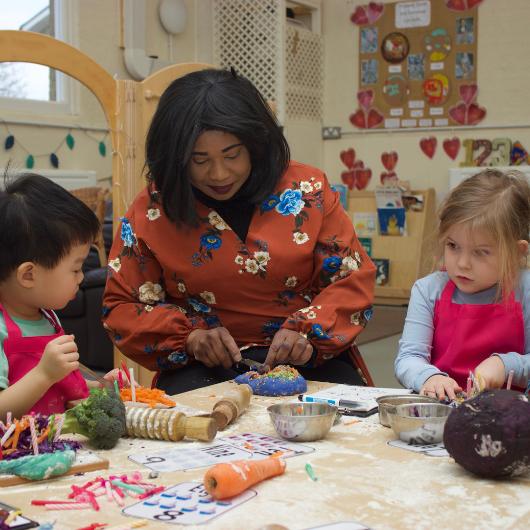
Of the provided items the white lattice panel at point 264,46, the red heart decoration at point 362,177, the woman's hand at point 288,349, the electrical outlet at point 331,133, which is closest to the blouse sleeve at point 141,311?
the woman's hand at point 288,349

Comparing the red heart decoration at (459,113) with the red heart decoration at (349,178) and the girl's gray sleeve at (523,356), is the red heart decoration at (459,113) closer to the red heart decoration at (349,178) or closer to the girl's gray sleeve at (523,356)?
the red heart decoration at (349,178)

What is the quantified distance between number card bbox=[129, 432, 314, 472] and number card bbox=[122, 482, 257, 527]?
116mm

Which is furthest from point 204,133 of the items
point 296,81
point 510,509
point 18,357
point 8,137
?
point 296,81

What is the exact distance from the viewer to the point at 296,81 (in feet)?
25.5

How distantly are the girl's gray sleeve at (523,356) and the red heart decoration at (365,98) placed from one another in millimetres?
6089

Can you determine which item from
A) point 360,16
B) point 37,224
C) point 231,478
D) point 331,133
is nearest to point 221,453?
point 231,478

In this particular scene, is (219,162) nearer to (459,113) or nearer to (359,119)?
(459,113)

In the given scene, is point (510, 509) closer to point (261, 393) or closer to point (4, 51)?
point (261, 393)

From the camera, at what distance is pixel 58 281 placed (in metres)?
1.53

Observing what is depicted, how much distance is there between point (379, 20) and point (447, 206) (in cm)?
617

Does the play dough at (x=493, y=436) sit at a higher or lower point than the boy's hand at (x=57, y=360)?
lower

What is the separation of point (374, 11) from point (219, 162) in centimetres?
614

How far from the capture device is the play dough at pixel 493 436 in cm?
113

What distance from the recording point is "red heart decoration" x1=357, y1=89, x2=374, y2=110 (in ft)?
25.7
